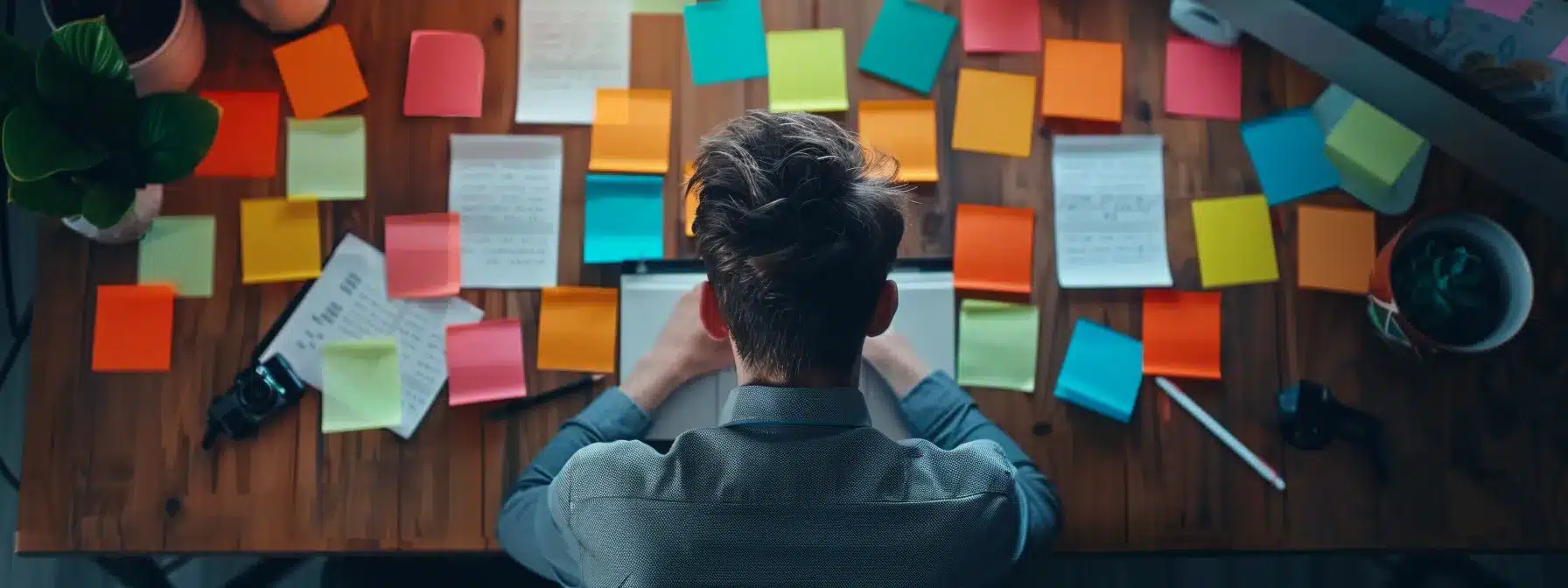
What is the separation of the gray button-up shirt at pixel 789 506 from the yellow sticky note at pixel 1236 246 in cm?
42

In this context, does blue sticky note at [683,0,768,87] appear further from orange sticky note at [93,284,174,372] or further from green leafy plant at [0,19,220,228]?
orange sticky note at [93,284,174,372]

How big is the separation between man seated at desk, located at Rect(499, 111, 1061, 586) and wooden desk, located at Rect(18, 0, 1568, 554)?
0.94 feet

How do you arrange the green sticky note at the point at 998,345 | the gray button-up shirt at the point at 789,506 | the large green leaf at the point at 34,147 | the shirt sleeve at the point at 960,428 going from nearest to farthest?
1. the gray button-up shirt at the point at 789,506
2. the large green leaf at the point at 34,147
3. the shirt sleeve at the point at 960,428
4. the green sticky note at the point at 998,345

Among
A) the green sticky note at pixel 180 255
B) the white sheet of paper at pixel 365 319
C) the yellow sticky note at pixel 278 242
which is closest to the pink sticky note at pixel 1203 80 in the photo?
the white sheet of paper at pixel 365 319

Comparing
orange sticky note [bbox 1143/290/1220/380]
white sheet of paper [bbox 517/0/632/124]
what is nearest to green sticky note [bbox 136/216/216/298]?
white sheet of paper [bbox 517/0/632/124]

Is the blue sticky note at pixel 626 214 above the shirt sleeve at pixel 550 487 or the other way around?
above

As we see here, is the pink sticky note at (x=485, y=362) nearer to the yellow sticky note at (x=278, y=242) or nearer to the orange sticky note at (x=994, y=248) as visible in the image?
the yellow sticky note at (x=278, y=242)

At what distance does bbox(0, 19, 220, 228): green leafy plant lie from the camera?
0.83 m

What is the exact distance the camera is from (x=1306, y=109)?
1.08 meters

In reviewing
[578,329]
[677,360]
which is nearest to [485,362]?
[578,329]

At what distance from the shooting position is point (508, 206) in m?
1.07

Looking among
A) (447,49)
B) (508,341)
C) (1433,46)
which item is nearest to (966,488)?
(508,341)

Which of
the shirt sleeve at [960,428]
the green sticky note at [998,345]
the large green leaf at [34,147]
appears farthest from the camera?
the green sticky note at [998,345]

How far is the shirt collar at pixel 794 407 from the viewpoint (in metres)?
0.75
